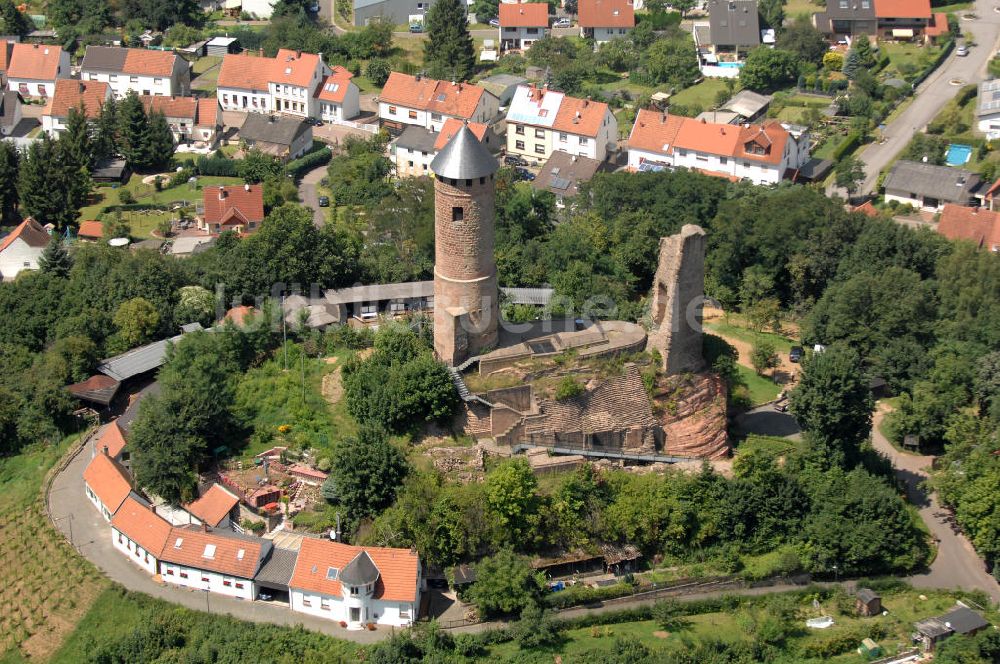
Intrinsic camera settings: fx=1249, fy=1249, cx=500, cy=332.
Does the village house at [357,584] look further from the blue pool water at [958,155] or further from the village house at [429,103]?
the blue pool water at [958,155]


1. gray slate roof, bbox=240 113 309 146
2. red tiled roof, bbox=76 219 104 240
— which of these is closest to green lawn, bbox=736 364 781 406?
red tiled roof, bbox=76 219 104 240

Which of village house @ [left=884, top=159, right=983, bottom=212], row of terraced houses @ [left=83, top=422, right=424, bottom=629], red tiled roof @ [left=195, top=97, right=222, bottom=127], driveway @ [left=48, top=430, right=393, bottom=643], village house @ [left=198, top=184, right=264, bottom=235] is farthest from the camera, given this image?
red tiled roof @ [left=195, top=97, right=222, bottom=127]

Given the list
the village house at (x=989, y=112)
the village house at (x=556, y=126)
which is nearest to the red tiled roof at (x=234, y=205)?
the village house at (x=556, y=126)

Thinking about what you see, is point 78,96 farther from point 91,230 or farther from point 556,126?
point 556,126

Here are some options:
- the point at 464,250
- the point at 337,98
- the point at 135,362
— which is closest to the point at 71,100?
the point at 337,98

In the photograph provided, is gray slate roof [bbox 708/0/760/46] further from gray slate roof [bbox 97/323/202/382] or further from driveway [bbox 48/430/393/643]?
driveway [bbox 48/430/393/643]

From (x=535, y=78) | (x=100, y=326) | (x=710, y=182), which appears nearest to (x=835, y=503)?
(x=710, y=182)
